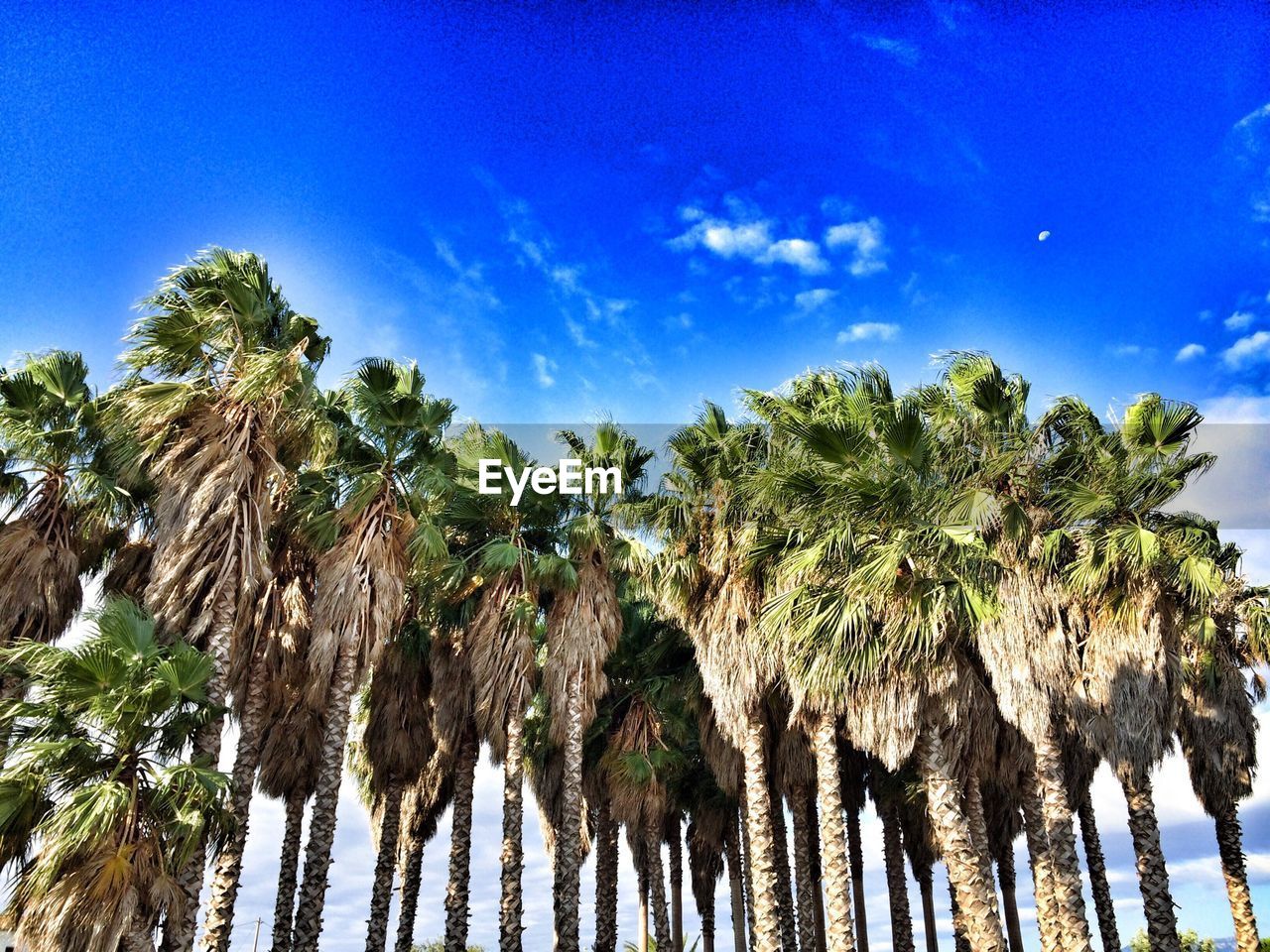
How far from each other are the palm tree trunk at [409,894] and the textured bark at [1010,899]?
16.8 metres

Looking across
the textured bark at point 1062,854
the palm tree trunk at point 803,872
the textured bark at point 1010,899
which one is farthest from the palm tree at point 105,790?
the textured bark at point 1010,899

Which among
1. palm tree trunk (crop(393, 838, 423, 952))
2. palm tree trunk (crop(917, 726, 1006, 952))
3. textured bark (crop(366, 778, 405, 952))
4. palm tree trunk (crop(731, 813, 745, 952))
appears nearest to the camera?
palm tree trunk (crop(917, 726, 1006, 952))

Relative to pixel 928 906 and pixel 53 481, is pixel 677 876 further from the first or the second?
pixel 53 481

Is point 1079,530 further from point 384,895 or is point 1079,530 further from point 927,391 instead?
point 384,895

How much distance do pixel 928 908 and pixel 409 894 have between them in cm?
1732

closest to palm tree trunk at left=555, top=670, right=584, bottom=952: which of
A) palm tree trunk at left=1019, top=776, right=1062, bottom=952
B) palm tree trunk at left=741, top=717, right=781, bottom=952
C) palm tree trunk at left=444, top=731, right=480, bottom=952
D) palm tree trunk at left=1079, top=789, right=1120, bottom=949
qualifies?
palm tree trunk at left=444, top=731, right=480, bottom=952

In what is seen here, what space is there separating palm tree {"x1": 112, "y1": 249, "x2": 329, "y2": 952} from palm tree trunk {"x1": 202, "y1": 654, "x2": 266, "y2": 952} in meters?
0.04

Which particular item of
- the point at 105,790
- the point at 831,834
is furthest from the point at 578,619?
the point at 105,790

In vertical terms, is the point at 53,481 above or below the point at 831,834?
above

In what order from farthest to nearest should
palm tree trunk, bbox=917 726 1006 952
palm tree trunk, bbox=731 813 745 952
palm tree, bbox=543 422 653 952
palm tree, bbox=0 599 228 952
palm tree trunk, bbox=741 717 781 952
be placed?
palm tree trunk, bbox=731 813 745 952 → palm tree, bbox=543 422 653 952 → palm tree trunk, bbox=741 717 781 952 → palm tree trunk, bbox=917 726 1006 952 → palm tree, bbox=0 599 228 952

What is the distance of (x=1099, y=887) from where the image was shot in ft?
73.6

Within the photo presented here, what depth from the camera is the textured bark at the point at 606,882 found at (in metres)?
22.9

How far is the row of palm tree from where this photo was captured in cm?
1123

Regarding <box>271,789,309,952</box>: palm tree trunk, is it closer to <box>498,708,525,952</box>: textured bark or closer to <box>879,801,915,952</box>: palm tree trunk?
<box>498,708,525,952</box>: textured bark
